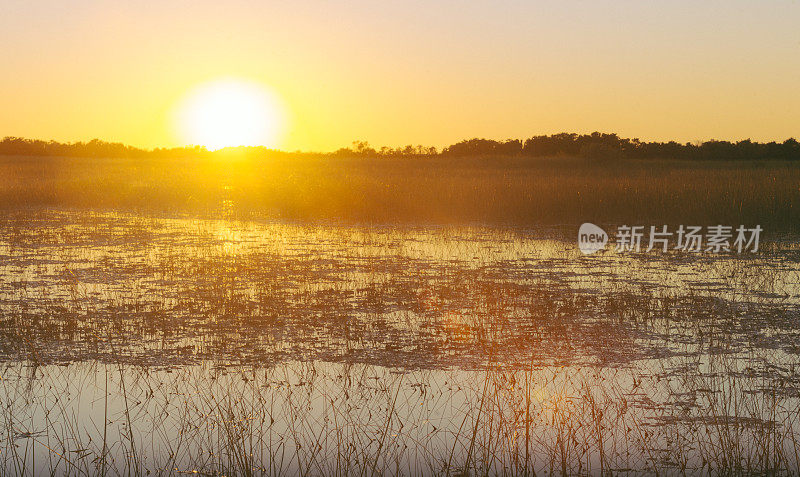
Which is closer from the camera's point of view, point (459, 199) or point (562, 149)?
point (459, 199)

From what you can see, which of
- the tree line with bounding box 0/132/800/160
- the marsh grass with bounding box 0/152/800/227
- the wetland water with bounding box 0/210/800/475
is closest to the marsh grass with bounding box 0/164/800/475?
the wetland water with bounding box 0/210/800/475

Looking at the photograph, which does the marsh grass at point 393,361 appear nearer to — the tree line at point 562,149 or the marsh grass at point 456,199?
the marsh grass at point 456,199

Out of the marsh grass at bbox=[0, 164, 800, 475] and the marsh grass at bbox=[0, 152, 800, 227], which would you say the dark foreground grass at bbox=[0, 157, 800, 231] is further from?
the marsh grass at bbox=[0, 164, 800, 475]

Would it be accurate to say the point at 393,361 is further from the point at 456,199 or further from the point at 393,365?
the point at 456,199

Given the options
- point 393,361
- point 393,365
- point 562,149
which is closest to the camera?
point 393,365

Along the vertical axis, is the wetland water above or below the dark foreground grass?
below

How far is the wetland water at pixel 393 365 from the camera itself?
420 centimetres

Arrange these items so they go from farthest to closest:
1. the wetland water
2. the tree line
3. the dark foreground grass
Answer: the tree line, the dark foreground grass, the wetland water

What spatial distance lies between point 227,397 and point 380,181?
2008cm

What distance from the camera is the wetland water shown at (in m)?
4.20

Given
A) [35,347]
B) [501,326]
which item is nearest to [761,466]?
[501,326]

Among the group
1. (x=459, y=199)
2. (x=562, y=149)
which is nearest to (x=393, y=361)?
(x=459, y=199)

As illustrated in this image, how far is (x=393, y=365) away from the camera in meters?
5.91

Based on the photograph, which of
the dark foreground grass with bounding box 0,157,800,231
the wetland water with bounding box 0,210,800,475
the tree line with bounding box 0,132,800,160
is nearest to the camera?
the wetland water with bounding box 0,210,800,475
